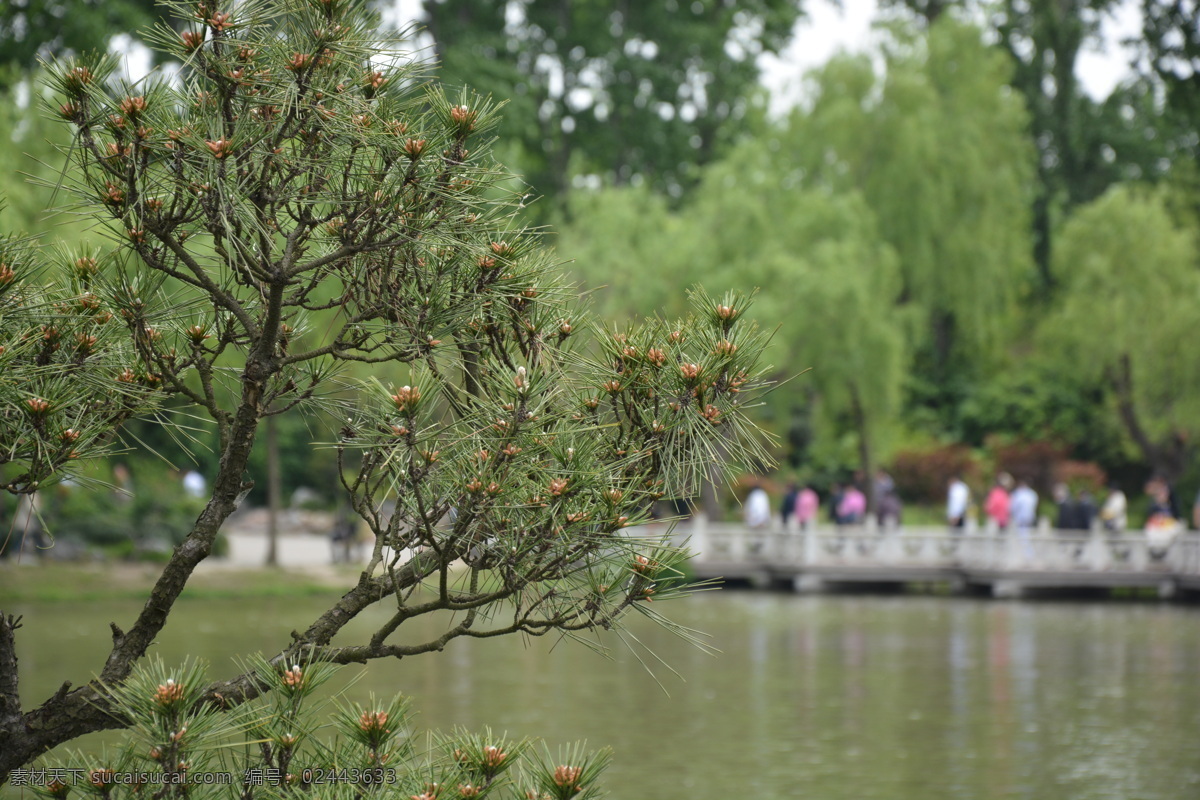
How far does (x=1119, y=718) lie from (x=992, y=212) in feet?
74.7

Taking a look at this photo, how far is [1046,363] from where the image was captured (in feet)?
118

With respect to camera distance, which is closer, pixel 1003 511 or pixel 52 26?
pixel 52 26

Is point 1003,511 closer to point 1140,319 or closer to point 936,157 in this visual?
point 1140,319

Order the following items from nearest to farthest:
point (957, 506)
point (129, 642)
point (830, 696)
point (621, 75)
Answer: point (129, 642) < point (830, 696) < point (957, 506) < point (621, 75)

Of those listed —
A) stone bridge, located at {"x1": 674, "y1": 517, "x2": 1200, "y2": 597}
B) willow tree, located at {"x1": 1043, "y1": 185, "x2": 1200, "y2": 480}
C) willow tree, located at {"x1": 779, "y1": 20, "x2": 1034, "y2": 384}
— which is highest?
willow tree, located at {"x1": 779, "y1": 20, "x2": 1034, "y2": 384}

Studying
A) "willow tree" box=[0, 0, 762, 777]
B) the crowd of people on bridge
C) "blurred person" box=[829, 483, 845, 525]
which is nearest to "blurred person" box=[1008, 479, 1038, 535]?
the crowd of people on bridge

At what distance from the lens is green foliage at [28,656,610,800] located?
327 centimetres

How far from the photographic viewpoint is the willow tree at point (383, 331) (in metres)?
3.51

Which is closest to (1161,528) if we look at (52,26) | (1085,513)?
(1085,513)

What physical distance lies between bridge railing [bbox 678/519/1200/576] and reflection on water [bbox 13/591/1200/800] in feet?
12.2

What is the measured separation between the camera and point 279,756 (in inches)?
140

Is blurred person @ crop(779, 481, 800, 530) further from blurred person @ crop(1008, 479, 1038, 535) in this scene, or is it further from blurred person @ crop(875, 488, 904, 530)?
blurred person @ crop(1008, 479, 1038, 535)

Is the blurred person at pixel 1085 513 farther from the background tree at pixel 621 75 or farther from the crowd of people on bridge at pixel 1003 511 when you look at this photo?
the background tree at pixel 621 75

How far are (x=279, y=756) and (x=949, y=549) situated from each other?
22917mm
